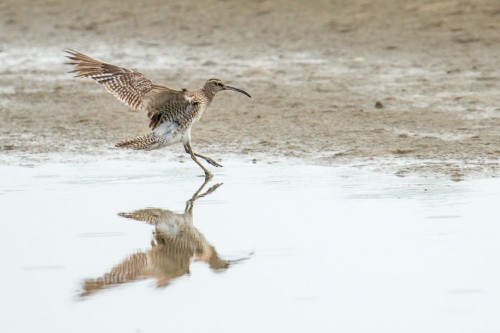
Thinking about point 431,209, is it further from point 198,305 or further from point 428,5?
point 428,5

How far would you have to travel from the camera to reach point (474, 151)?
10.9 m

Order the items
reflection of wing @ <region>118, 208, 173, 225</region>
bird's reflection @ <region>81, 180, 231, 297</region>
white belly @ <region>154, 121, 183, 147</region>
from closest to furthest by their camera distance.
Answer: bird's reflection @ <region>81, 180, 231, 297</region>, reflection of wing @ <region>118, 208, 173, 225</region>, white belly @ <region>154, 121, 183, 147</region>

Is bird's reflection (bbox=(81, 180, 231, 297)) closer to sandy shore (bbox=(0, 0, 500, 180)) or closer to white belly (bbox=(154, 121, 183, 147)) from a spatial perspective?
white belly (bbox=(154, 121, 183, 147))

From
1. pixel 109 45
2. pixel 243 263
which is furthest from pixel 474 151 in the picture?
pixel 109 45

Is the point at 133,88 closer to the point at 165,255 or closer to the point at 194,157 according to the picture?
the point at 194,157

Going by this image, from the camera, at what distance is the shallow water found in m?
6.39

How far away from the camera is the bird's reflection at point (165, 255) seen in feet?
23.6

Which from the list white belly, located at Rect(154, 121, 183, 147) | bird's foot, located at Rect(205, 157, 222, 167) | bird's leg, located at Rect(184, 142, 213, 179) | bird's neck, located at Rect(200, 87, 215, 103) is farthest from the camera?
bird's neck, located at Rect(200, 87, 215, 103)

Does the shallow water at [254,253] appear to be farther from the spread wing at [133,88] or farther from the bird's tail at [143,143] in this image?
the spread wing at [133,88]

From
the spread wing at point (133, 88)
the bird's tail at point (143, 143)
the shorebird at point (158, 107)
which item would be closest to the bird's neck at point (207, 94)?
the shorebird at point (158, 107)

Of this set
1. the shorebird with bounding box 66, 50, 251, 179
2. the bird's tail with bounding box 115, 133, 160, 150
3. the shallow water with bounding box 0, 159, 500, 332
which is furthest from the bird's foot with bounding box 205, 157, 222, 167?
the bird's tail with bounding box 115, 133, 160, 150

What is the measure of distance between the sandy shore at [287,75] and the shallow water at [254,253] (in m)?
1.17

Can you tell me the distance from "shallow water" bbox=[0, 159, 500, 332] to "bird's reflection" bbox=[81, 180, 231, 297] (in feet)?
0.06

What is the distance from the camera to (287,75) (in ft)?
48.6
